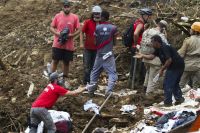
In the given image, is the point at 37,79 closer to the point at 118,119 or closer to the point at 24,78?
the point at 24,78

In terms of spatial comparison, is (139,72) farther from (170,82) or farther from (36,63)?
(36,63)

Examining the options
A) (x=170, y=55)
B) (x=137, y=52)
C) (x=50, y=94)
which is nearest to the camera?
(x=50, y=94)

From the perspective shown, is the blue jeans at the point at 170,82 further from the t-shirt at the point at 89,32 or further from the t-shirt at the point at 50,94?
the t-shirt at the point at 50,94

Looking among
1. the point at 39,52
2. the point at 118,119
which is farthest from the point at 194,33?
the point at 39,52

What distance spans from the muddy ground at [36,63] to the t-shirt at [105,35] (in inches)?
43.9

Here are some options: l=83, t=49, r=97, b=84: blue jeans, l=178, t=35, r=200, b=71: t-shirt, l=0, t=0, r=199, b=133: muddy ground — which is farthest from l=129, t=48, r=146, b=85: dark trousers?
l=178, t=35, r=200, b=71: t-shirt

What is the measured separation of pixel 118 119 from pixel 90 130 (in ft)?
1.96

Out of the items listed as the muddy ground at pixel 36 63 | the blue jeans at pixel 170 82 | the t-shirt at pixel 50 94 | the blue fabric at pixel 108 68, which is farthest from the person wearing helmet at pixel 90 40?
the t-shirt at pixel 50 94

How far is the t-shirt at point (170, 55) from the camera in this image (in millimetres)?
10805

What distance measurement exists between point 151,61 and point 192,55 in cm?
91

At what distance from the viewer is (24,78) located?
13633 mm

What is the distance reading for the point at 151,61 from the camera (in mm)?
12227

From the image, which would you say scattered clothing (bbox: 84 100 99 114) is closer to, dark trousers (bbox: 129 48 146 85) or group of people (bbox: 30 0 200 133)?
group of people (bbox: 30 0 200 133)

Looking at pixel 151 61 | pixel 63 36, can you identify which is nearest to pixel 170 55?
pixel 151 61
